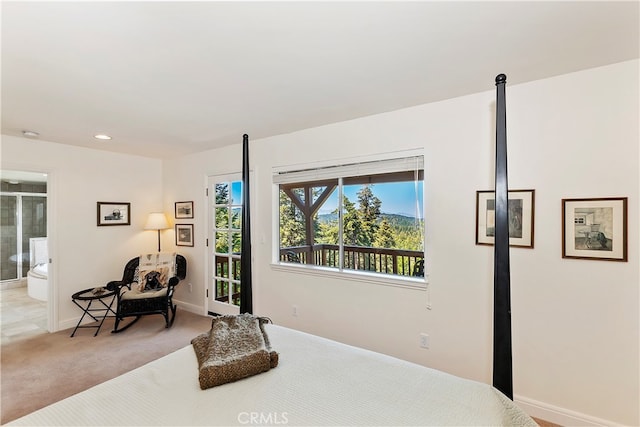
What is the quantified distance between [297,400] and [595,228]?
2067 mm

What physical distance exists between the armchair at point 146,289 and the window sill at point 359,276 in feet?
5.00

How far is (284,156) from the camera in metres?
3.34

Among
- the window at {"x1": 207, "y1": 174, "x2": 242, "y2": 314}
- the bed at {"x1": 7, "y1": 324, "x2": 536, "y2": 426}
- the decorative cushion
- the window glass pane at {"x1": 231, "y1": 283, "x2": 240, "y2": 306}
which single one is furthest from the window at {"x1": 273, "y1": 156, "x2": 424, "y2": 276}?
the decorative cushion

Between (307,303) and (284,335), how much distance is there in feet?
4.39

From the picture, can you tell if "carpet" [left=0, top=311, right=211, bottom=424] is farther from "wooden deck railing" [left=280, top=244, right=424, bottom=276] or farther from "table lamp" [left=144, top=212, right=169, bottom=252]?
"wooden deck railing" [left=280, top=244, right=424, bottom=276]

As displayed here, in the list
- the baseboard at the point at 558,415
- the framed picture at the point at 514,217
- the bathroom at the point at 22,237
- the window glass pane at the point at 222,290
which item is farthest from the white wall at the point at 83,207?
the baseboard at the point at 558,415

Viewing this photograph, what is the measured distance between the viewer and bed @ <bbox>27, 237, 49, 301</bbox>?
491 cm

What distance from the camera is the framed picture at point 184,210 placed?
4.40 m

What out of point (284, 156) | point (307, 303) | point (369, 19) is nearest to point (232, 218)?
point (284, 156)

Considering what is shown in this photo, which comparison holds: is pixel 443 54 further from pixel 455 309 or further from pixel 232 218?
pixel 232 218

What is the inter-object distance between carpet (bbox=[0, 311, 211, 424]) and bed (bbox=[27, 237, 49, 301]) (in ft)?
4.95

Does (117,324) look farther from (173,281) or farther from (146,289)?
(173,281)

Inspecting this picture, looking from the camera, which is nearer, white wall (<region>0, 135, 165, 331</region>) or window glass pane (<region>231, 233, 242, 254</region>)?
white wall (<region>0, 135, 165, 331</region>)

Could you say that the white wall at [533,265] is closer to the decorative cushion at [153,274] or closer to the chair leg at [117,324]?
the decorative cushion at [153,274]
